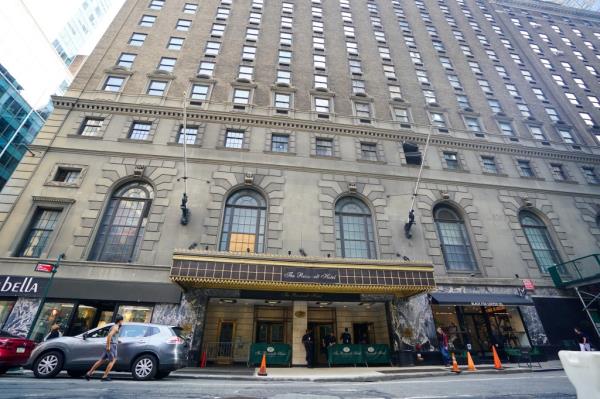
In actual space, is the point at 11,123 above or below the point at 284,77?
above

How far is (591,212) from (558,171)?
4.40m

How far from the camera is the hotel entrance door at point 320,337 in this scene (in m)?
17.0

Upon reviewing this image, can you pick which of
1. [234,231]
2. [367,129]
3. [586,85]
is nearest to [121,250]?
[234,231]

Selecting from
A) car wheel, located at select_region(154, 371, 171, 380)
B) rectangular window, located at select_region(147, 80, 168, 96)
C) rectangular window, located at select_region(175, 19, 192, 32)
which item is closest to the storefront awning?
car wheel, located at select_region(154, 371, 171, 380)

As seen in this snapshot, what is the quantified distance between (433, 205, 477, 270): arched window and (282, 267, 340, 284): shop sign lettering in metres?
9.18

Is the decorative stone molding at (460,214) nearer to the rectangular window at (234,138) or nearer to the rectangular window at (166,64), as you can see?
the rectangular window at (234,138)

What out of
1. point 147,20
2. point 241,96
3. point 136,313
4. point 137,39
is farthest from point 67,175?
point 147,20

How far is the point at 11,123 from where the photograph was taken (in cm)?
3500

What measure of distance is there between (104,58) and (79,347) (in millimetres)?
23717

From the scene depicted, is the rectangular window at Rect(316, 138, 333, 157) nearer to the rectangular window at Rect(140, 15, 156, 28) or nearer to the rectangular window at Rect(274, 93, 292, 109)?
the rectangular window at Rect(274, 93, 292, 109)

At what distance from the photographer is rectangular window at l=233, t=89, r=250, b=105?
23.4 m

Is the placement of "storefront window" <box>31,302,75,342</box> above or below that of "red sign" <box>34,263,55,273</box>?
below

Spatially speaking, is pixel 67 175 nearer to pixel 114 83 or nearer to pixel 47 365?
pixel 114 83

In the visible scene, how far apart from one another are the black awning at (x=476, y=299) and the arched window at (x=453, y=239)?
2283mm
